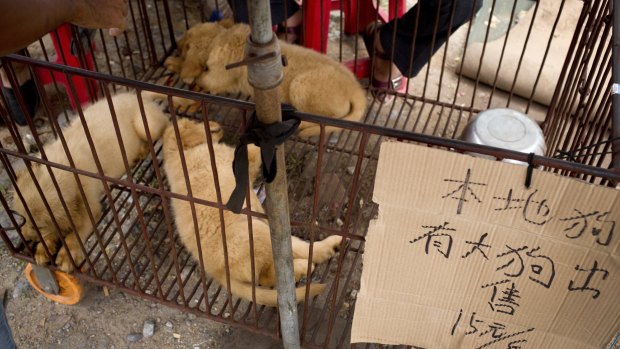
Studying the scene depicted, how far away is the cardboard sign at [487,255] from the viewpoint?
1.22 metres

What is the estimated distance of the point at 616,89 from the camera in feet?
4.86

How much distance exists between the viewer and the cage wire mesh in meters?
1.72

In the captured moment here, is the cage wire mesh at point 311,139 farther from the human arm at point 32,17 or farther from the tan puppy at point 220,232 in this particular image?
the human arm at point 32,17

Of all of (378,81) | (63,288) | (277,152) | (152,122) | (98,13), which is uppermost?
(98,13)

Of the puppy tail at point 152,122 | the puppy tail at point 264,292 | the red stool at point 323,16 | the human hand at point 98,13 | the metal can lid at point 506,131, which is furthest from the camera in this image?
the red stool at point 323,16

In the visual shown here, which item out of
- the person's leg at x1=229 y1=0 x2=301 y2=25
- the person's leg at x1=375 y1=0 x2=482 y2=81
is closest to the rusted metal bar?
the person's leg at x1=375 y1=0 x2=482 y2=81

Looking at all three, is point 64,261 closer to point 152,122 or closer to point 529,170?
point 152,122

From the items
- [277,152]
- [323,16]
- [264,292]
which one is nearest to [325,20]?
[323,16]

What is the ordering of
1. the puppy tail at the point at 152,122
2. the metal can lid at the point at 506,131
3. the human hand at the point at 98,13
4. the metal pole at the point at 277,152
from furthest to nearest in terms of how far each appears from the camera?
the puppy tail at the point at 152,122 < the metal can lid at the point at 506,131 < the human hand at the point at 98,13 < the metal pole at the point at 277,152

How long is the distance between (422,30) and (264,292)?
1.61 m

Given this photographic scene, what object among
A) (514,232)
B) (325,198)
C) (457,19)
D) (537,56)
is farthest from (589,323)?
(537,56)

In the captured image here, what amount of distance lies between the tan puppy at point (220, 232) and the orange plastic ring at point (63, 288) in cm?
52

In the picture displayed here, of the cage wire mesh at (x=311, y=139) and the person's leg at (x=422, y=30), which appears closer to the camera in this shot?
the cage wire mesh at (x=311, y=139)

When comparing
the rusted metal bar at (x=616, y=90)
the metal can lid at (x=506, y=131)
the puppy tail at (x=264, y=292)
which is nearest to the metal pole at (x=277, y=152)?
the puppy tail at (x=264, y=292)
